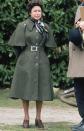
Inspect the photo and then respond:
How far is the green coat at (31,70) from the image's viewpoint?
779cm

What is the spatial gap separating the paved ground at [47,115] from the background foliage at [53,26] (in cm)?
171

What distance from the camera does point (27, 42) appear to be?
7.82 meters

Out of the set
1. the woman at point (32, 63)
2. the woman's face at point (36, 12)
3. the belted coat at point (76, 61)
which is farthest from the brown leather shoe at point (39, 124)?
the woman's face at point (36, 12)

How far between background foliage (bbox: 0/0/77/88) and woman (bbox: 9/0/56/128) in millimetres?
3932

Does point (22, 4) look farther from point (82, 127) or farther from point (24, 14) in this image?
point (82, 127)

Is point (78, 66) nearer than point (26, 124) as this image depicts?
Yes

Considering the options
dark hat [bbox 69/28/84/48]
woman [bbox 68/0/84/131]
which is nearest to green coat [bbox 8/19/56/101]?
woman [bbox 68/0/84/131]

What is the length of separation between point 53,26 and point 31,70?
13.8 ft

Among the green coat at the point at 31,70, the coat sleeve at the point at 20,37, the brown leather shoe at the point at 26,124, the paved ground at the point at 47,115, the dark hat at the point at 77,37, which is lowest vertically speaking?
the paved ground at the point at 47,115

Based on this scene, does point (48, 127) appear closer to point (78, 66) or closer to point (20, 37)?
point (20, 37)

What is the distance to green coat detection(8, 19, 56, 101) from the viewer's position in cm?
779

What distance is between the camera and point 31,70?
7793 mm

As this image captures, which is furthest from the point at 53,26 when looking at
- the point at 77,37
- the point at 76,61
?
the point at 77,37

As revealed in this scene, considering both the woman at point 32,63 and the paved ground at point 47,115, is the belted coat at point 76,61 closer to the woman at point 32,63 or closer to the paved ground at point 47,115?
the woman at point 32,63
